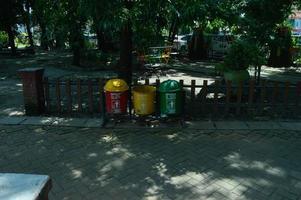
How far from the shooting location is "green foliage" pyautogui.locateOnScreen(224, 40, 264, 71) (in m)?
8.88

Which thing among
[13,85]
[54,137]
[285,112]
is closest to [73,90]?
[13,85]

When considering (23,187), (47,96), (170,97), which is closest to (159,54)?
(47,96)

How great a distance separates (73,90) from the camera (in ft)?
37.3

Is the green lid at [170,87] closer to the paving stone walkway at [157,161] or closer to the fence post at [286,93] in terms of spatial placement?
the paving stone walkway at [157,161]

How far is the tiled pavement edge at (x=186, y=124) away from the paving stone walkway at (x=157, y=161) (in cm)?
14

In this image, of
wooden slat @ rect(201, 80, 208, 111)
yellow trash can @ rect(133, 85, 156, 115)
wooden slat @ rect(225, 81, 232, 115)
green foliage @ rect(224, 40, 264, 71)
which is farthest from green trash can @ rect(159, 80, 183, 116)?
green foliage @ rect(224, 40, 264, 71)

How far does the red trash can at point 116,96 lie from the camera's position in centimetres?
724

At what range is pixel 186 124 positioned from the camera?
7.41 m

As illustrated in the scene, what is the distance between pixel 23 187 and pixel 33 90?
21.0 ft

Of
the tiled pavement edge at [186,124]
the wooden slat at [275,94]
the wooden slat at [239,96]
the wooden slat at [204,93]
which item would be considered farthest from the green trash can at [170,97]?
the wooden slat at [275,94]

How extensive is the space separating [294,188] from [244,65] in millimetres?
4761

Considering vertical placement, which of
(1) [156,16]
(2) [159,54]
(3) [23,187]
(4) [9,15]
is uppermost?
(4) [9,15]

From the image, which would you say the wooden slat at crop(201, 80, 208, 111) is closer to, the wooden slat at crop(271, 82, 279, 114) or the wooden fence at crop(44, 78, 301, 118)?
the wooden fence at crop(44, 78, 301, 118)

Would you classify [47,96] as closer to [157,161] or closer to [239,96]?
[157,161]
